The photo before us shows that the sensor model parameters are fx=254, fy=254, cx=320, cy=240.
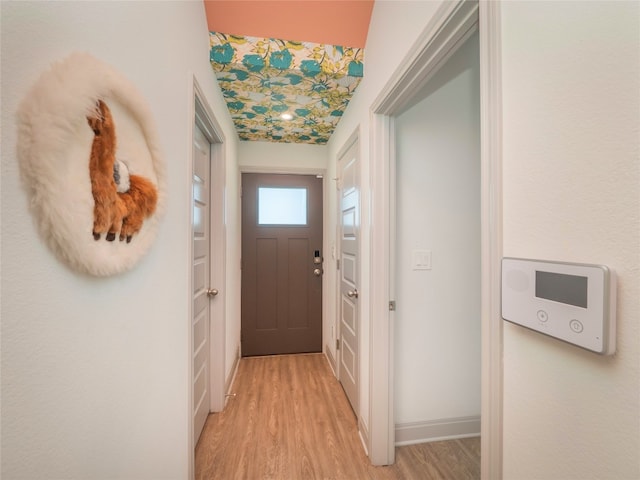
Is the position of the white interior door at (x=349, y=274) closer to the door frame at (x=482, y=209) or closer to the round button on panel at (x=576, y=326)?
the door frame at (x=482, y=209)

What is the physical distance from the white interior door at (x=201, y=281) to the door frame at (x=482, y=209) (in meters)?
1.06

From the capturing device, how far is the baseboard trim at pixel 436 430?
63.2 inches

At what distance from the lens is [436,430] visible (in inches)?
64.6

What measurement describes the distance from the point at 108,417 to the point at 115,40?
101cm

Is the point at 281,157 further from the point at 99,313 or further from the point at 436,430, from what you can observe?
the point at 436,430

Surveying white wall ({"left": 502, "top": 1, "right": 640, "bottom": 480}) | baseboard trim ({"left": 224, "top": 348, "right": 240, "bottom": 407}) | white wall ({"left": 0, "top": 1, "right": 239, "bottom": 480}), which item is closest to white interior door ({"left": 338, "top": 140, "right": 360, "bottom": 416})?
baseboard trim ({"left": 224, "top": 348, "right": 240, "bottom": 407})

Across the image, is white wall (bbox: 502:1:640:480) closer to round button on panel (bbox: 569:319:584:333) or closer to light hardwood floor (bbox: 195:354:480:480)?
round button on panel (bbox: 569:319:584:333)

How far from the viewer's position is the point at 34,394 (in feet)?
1.56

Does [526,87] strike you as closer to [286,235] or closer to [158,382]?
[158,382]

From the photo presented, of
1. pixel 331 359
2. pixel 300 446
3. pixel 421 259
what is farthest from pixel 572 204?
pixel 331 359

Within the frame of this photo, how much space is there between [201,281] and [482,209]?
5.29 ft

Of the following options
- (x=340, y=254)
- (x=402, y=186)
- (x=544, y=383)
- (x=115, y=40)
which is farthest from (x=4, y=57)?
(x=340, y=254)

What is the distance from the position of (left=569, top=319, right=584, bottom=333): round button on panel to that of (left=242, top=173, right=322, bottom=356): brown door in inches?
96.1

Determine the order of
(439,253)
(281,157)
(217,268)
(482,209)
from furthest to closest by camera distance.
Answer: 1. (281,157)
2. (217,268)
3. (439,253)
4. (482,209)
